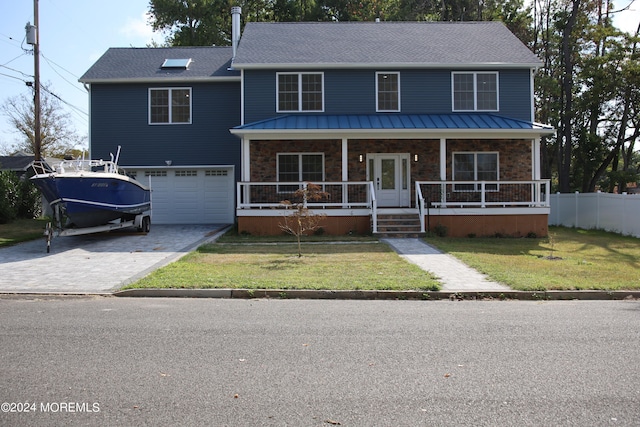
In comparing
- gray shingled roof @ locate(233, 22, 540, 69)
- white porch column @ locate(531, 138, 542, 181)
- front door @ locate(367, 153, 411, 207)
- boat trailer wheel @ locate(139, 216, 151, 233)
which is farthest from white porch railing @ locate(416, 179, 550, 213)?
boat trailer wheel @ locate(139, 216, 151, 233)

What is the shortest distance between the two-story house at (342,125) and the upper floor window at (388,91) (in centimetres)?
4

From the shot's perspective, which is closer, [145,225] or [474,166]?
[145,225]

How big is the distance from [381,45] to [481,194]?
25.7 ft

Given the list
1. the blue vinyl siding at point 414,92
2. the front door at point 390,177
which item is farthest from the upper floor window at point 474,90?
the front door at point 390,177

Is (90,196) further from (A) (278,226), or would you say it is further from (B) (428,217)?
(B) (428,217)

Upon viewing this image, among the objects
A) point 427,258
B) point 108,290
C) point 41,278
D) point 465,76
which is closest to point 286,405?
point 108,290

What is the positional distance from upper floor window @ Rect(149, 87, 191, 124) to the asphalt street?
1480 centimetres

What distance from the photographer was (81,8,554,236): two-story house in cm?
1805

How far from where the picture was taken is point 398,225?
17.7 metres

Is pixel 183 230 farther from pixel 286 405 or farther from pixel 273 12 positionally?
pixel 273 12

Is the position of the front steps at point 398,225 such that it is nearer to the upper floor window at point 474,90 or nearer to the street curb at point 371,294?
the upper floor window at point 474,90

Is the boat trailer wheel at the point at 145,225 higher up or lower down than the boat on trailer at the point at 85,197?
lower down

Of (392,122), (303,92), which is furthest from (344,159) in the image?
(303,92)

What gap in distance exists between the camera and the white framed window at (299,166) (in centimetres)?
2047
